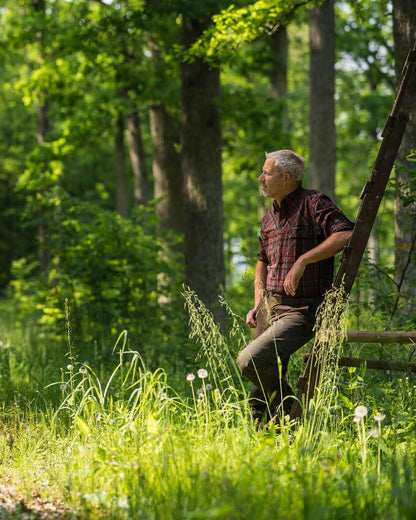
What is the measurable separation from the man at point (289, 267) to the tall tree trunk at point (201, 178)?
423cm

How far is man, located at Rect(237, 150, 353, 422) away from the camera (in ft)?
16.0

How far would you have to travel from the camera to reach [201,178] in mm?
9570

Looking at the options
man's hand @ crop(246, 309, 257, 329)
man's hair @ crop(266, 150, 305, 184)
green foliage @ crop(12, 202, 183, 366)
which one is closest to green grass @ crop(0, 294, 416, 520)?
man's hand @ crop(246, 309, 257, 329)

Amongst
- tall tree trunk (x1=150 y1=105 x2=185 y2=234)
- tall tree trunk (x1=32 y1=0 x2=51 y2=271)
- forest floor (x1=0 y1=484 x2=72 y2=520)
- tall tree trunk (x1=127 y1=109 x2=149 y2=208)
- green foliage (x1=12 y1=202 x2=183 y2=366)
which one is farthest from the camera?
tall tree trunk (x1=127 y1=109 x2=149 y2=208)

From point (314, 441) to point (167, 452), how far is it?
0.92 meters

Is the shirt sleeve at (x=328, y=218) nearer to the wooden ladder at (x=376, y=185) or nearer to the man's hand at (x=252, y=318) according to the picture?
the wooden ladder at (x=376, y=185)

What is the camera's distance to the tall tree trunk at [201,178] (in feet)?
31.4

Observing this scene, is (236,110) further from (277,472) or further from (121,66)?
(277,472)

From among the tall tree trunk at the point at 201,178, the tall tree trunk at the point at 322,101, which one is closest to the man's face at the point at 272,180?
the tall tree trunk at the point at 201,178

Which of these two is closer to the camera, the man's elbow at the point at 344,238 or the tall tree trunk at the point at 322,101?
the man's elbow at the point at 344,238

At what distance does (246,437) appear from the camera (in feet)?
13.6

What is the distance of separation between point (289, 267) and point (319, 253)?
37 centimetres

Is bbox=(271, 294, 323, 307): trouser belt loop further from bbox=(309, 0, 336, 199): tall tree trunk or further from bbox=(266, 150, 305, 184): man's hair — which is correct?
bbox=(309, 0, 336, 199): tall tree trunk

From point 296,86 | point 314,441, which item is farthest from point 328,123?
point 296,86
